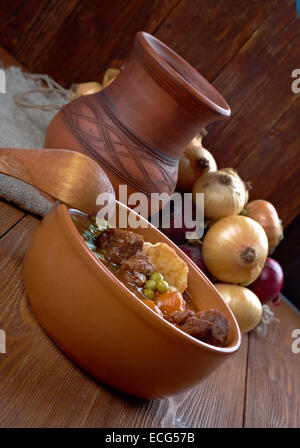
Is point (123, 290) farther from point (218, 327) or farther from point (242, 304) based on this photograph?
point (242, 304)

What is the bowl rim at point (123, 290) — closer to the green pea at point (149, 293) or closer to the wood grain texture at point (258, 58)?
the green pea at point (149, 293)

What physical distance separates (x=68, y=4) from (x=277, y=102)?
31.9 inches

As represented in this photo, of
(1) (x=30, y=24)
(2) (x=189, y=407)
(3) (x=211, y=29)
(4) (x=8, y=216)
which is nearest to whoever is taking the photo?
(2) (x=189, y=407)

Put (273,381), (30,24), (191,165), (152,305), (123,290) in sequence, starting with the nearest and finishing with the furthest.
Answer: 1. (123,290)
2. (152,305)
3. (273,381)
4. (191,165)
5. (30,24)

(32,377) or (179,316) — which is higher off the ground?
(179,316)

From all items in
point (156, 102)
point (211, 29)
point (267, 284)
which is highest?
point (211, 29)

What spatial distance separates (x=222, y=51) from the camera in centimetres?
165

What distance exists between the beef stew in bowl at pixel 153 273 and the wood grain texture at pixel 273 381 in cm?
31

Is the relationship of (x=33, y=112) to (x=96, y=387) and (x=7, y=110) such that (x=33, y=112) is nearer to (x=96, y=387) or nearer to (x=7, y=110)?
(x=7, y=110)

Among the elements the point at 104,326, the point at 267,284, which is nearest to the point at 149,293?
the point at 104,326

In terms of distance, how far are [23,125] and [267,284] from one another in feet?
2.54

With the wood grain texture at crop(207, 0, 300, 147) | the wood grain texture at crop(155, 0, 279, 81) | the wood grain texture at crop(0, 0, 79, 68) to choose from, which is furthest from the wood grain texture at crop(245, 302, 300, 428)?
the wood grain texture at crop(0, 0, 79, 68)

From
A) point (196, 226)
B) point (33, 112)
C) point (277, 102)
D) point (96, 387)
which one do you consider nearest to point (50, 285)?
point (96, 387)

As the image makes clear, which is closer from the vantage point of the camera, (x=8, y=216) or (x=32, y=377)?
(x=32, y=377)
